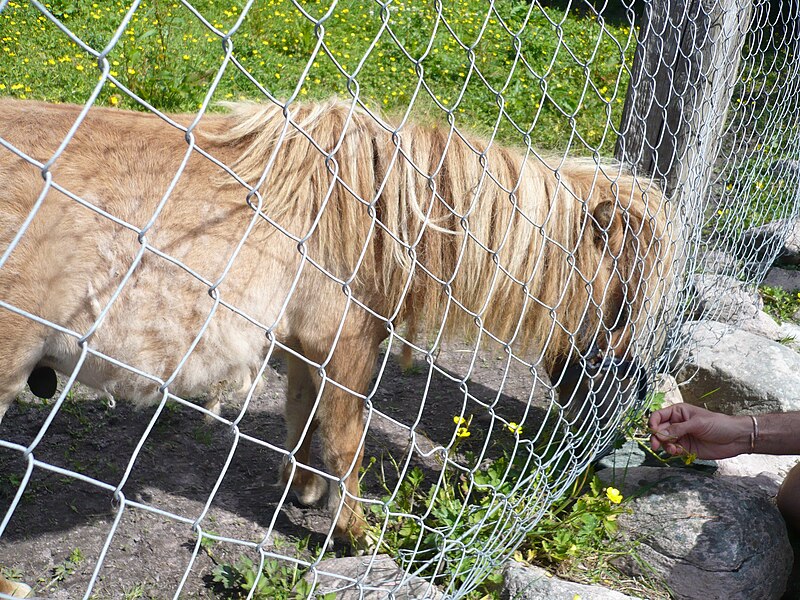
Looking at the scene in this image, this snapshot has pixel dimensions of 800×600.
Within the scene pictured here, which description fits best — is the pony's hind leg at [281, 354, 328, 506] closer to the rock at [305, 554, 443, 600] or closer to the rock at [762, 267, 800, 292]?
→ the rock at [305, 554, 443, 600]

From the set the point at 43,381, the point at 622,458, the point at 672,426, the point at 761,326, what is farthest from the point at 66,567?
the point at 761,326

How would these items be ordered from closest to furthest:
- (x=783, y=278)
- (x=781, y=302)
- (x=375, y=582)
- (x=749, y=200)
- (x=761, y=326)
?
(x=375, y=582) → (x=749, y=200) → (x=761, y=326) → (x=781, y=302) → (x=783, y=278)

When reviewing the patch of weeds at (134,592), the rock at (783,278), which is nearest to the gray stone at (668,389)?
the rock at (783,278)

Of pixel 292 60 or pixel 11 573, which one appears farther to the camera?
pixel 292 60

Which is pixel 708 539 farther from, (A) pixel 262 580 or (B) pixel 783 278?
(B) pixel 783 278

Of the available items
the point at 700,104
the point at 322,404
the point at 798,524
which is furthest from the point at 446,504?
the point at 700,104

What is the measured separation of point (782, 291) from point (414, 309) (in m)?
3.46

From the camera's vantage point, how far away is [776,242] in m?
4.64

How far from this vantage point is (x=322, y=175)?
7.39ft

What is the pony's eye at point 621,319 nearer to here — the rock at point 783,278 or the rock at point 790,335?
the rock at point 790,335

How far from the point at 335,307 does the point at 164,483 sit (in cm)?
127

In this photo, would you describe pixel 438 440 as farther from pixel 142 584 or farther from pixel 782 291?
pixel 782 291

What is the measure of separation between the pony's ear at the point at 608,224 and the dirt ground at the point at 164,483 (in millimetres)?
573

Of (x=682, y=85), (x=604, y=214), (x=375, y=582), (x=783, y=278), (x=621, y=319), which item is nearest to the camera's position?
(x=375, y=582)
